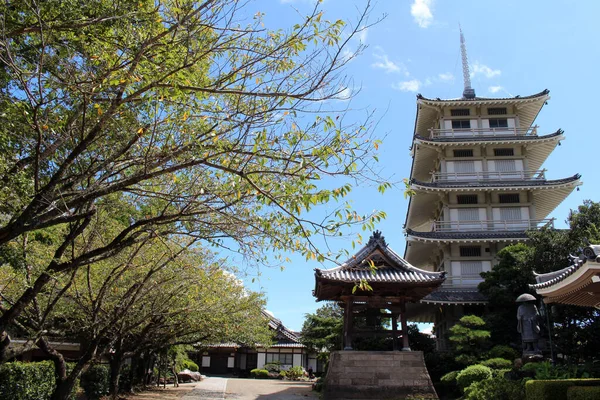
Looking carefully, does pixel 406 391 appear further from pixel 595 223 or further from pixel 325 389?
pixel 595 223

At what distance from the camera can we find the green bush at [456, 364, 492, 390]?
603 inches

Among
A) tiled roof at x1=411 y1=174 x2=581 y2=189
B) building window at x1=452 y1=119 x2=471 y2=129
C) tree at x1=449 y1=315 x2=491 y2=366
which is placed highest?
building window at x1=452 y1=119 x2=471 y2=129

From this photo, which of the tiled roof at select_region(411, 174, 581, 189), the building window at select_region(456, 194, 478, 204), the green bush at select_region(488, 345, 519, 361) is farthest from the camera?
the building window at select_region(456, 194, 478, 204)

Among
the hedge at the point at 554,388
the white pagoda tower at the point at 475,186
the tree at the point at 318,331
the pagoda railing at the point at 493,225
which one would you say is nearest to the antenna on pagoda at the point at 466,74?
the white pagoda tower at the point at 475,186

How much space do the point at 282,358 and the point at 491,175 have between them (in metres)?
24.4

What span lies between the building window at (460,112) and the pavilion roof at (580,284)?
2127 cm

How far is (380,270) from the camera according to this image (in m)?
17.3

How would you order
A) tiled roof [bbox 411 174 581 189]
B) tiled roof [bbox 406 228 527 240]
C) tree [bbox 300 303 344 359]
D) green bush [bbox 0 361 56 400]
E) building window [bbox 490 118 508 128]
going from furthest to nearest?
tree [bbox 300 303 344 359] < building window [bbox 490 118 508 128] < tiled roof [bbox 411 174 581 189] < tiled roof [bbox 406 228 527 240] < green bush [bbox 0 361 56 400]

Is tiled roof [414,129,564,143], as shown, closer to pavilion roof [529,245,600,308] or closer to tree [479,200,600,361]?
tree [479,200,600,361]

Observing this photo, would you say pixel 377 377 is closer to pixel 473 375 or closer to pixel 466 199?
pixel 473 375

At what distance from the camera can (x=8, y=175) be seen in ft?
18.7

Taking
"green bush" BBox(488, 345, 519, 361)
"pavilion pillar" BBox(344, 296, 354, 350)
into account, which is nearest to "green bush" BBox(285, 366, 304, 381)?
"green bush" BBox(488, 345, 519, 361)

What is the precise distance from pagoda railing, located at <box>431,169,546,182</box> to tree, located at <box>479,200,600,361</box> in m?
6.58

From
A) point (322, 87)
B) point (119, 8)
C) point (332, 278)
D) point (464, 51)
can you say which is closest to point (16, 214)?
point (119, 8)
